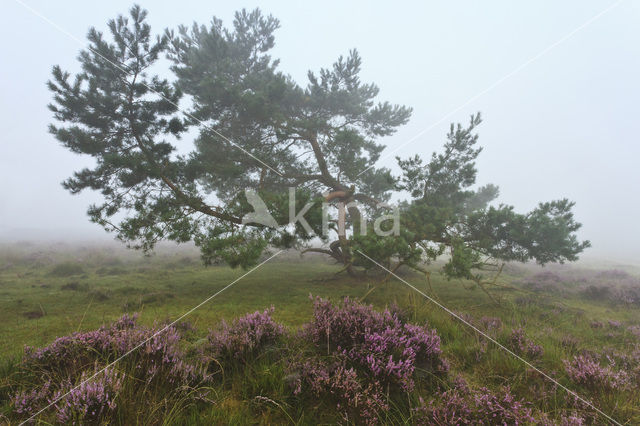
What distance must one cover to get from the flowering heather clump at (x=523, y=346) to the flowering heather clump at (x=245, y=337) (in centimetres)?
382

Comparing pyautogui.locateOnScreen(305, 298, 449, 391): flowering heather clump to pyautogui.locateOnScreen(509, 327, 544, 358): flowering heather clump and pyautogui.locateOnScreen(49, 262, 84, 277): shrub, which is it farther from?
pyautogui.locateOnScreen(49, 262, 84, 277): shrub

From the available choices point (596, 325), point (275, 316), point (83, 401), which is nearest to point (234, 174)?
point (275, 316)

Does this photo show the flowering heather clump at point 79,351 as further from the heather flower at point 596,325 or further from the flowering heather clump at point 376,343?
the heather flower at point 596,325

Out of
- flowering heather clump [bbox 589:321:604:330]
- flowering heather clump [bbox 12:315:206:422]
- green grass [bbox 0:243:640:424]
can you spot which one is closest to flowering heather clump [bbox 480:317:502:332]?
green grass [bbox 0:243:640:424]

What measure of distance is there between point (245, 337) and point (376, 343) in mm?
1686

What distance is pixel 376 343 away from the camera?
3045mm

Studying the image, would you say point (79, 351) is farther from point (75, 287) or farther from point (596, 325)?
point (596, 325)

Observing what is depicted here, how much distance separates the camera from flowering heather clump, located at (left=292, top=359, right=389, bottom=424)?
2.36 metres

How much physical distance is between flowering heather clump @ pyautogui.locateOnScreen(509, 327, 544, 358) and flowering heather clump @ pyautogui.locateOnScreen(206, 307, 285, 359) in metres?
3.82

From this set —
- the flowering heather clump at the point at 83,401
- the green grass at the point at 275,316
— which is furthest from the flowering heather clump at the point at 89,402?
the green grass at the point at 275,316

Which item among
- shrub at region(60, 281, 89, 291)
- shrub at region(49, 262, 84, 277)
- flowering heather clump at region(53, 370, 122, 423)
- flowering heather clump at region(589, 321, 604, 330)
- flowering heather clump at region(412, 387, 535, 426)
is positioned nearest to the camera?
flowering heather clump at region(53, 370, 122, 423)

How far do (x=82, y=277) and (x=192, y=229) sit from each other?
8646 millimetres

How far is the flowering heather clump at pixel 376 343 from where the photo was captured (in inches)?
109

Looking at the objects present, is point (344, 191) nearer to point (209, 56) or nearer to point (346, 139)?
point (346, 139)
